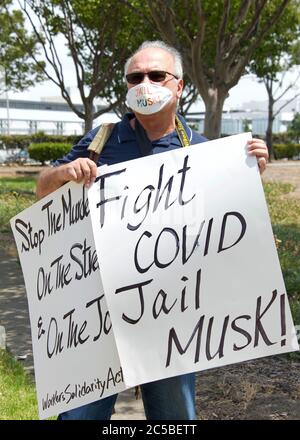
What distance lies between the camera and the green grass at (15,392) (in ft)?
12.5

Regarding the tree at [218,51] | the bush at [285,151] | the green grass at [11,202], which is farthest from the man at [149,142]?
the bush at [285,151]

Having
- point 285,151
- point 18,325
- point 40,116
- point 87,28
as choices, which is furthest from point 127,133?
point 40,116

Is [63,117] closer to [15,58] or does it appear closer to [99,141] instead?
[15,58]

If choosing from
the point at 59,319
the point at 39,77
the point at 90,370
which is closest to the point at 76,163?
the point at 59,319

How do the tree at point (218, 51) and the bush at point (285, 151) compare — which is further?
the bush at point (285, 151)

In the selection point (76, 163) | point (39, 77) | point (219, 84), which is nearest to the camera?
point (76, 163)

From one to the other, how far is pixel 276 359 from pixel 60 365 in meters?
2.55

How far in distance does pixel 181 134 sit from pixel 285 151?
3946 cm

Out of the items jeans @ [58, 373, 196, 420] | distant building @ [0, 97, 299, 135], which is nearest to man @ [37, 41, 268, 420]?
jeans @ [58, 373, 196, 420]

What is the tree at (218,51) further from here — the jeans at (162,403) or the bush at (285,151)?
the bush at (285,151)

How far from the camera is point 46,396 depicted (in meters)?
2.65

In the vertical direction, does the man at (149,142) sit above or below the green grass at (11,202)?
above

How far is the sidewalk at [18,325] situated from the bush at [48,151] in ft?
73.6
